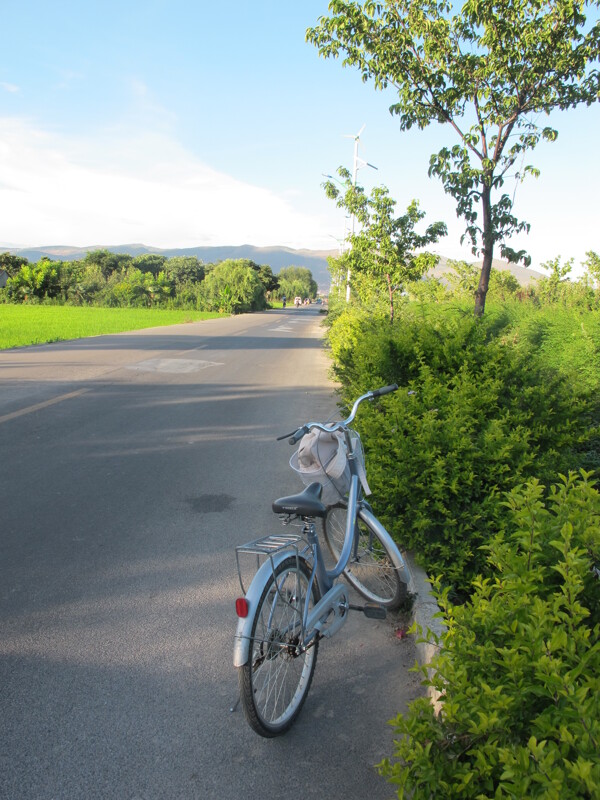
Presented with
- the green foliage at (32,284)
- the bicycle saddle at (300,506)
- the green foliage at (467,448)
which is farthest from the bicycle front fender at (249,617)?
the green foliage at (32,284)

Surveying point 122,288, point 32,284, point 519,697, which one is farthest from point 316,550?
point 122,288

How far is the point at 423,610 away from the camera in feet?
12.4

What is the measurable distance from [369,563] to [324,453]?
957 mm

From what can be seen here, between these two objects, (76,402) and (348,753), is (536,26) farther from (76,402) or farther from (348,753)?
(348,753)

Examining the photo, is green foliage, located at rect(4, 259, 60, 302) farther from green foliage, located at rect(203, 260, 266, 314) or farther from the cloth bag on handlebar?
the cloth bag on handlebar

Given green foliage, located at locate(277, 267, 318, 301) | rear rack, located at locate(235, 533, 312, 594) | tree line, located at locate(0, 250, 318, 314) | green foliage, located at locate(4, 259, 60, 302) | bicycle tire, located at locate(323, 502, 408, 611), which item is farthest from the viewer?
green foliage, located at locate(277, 267, 318, 301)

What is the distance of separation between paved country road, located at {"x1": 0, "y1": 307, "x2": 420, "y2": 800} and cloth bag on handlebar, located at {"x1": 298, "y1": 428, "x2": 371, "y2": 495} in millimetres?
1013

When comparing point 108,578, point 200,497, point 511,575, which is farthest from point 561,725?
point 200,497

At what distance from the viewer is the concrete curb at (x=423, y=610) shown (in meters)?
3.40

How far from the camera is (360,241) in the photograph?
1562cm

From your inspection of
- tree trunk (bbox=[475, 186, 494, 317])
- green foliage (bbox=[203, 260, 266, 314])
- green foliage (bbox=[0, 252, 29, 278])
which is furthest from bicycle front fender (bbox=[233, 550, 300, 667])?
green foliage (bbox=[203, 260, 266, 314])

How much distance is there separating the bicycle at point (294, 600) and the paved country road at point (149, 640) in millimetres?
182

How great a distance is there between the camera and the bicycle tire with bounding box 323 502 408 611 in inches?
155

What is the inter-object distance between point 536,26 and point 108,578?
9.02 m
